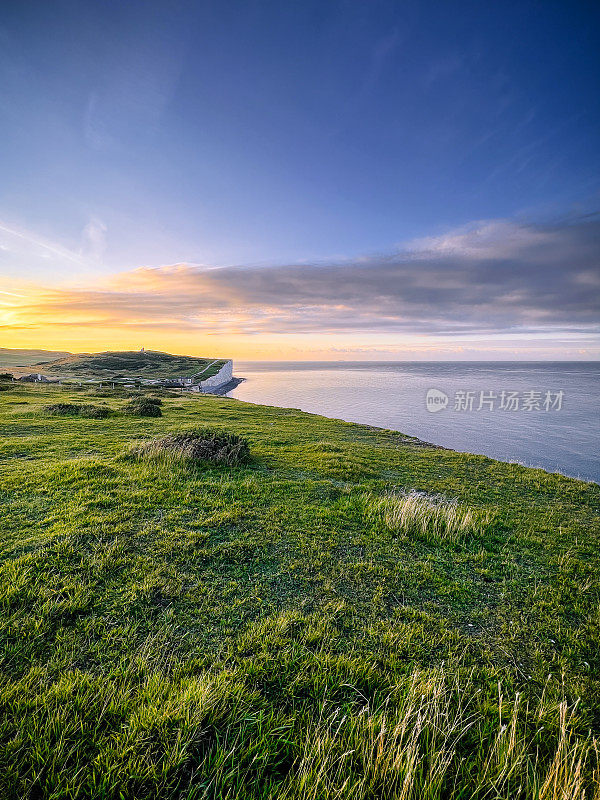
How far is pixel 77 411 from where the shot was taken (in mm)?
22078

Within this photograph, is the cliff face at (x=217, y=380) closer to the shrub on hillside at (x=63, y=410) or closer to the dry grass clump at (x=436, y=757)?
the shrub on hillside at (x=63, y=410)

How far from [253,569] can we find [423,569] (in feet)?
10.5

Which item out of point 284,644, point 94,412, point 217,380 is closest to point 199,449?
point 284,644

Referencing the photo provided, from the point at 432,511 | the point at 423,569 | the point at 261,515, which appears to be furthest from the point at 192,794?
the point at 432,511

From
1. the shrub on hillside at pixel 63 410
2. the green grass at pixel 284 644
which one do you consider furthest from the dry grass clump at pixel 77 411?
the green grass at pixel 284 644

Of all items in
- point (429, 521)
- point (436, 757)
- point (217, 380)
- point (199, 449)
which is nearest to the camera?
point (436, 757)

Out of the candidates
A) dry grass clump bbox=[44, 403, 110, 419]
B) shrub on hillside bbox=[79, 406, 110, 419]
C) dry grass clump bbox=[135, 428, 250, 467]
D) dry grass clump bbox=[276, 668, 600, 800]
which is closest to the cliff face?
dry grass clump bbox=[44, 403, 110, 419]

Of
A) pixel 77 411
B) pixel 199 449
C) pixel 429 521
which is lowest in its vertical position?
pixel 429 521

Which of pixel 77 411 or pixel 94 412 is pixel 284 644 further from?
pixel 77 411

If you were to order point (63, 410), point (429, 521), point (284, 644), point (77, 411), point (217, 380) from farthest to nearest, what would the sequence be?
point (217, 380), point (77, 411), point (63, 410), point (429, 521), point (284, 644)

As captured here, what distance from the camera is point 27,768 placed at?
7.96 ft

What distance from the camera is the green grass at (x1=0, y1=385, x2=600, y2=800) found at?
101 inches

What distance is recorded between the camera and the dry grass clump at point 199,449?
1117cm

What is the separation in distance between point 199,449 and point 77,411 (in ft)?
50.7
